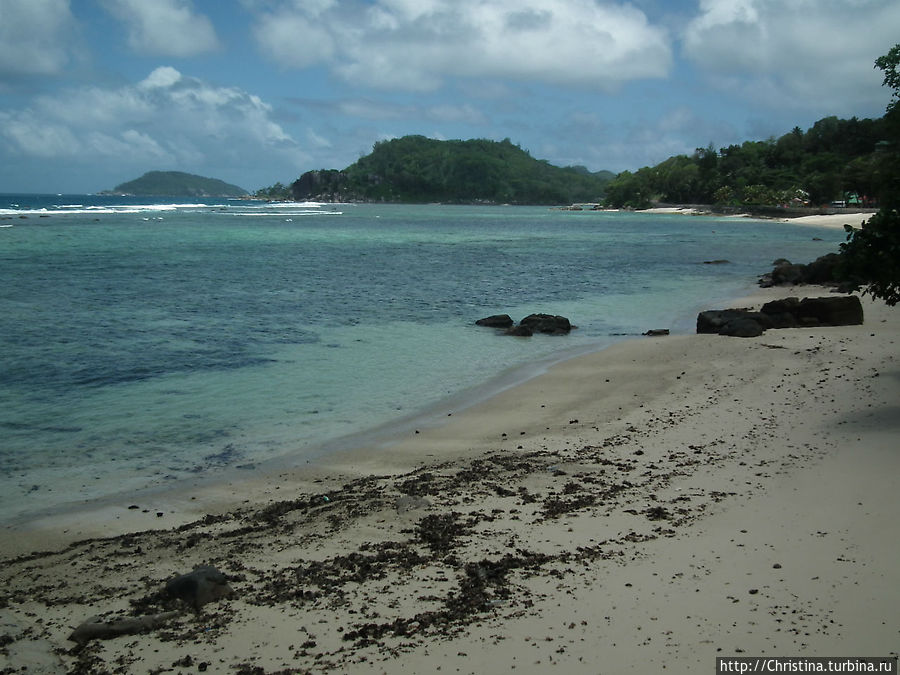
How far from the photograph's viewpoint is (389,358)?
1756 centimetres

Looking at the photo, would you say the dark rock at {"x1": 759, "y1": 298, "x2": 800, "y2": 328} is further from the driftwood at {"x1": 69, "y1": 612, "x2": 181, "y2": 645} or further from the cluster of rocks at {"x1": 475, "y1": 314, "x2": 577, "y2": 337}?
the driftwood at {"x1": 69, "y1": 612, "x2": 181, "y2": 645}

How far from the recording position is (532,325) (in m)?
21.4

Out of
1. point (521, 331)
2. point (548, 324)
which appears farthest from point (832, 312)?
point (521, 331)

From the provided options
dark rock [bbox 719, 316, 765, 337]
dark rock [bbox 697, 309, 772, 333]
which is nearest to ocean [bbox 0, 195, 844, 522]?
dark rock [bbox 697, 309, 772, 333]

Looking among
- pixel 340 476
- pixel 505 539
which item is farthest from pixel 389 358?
pixel 505 539

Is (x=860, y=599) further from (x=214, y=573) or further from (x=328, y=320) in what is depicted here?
(x=328, y=320)

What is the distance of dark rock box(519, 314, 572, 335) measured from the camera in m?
21.1

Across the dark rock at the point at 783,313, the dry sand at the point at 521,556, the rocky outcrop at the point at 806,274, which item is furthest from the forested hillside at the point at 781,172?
the dry sand at the point at 521,556

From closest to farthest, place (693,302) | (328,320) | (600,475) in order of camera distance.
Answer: (600,475), (328,320), (693,302)

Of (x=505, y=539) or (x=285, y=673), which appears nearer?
(x=285, y=673)

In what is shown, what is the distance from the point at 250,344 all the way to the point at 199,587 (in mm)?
13525

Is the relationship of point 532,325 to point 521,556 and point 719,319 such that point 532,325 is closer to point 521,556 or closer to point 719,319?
point 719,319

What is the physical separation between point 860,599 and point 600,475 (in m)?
3.53

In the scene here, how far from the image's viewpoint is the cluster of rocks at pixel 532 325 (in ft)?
68.2
